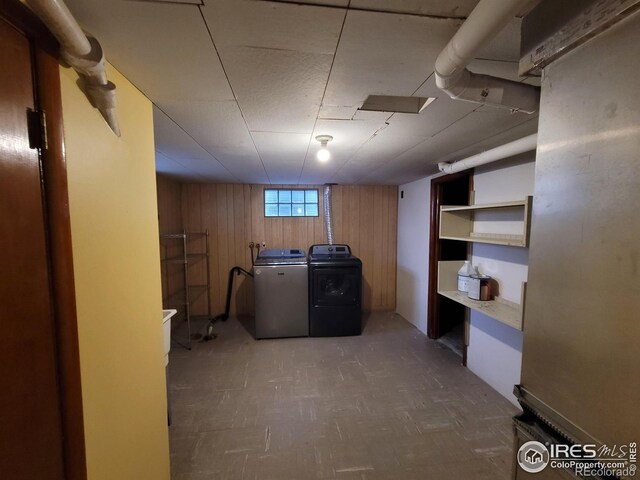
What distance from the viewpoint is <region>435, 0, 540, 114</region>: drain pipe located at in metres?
0.59

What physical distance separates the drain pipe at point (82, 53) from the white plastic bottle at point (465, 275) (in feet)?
9.02

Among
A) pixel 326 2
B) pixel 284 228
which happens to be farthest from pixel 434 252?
pixel 326 2

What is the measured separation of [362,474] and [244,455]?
2.45 feet

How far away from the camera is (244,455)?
169 centimetres

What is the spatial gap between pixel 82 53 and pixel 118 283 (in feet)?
2.42

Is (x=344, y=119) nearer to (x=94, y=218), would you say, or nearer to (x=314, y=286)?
(x=94, y=218)

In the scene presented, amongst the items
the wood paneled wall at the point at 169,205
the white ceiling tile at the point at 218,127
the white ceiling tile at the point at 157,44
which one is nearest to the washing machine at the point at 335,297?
the white ceiling tile at the point at 218,127

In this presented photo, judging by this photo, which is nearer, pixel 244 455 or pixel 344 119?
pixel 344 119

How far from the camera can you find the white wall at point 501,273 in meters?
2.08

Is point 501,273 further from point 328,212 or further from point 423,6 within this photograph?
point 328,212

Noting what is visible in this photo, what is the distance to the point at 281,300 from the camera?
11.2 feet

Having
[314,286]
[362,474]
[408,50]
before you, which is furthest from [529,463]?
[314,286]

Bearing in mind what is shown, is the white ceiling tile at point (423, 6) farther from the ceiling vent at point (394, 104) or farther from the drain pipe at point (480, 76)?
the ceiling vent at point (394, 104)

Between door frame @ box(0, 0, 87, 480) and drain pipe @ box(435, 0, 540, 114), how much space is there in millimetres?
1100
